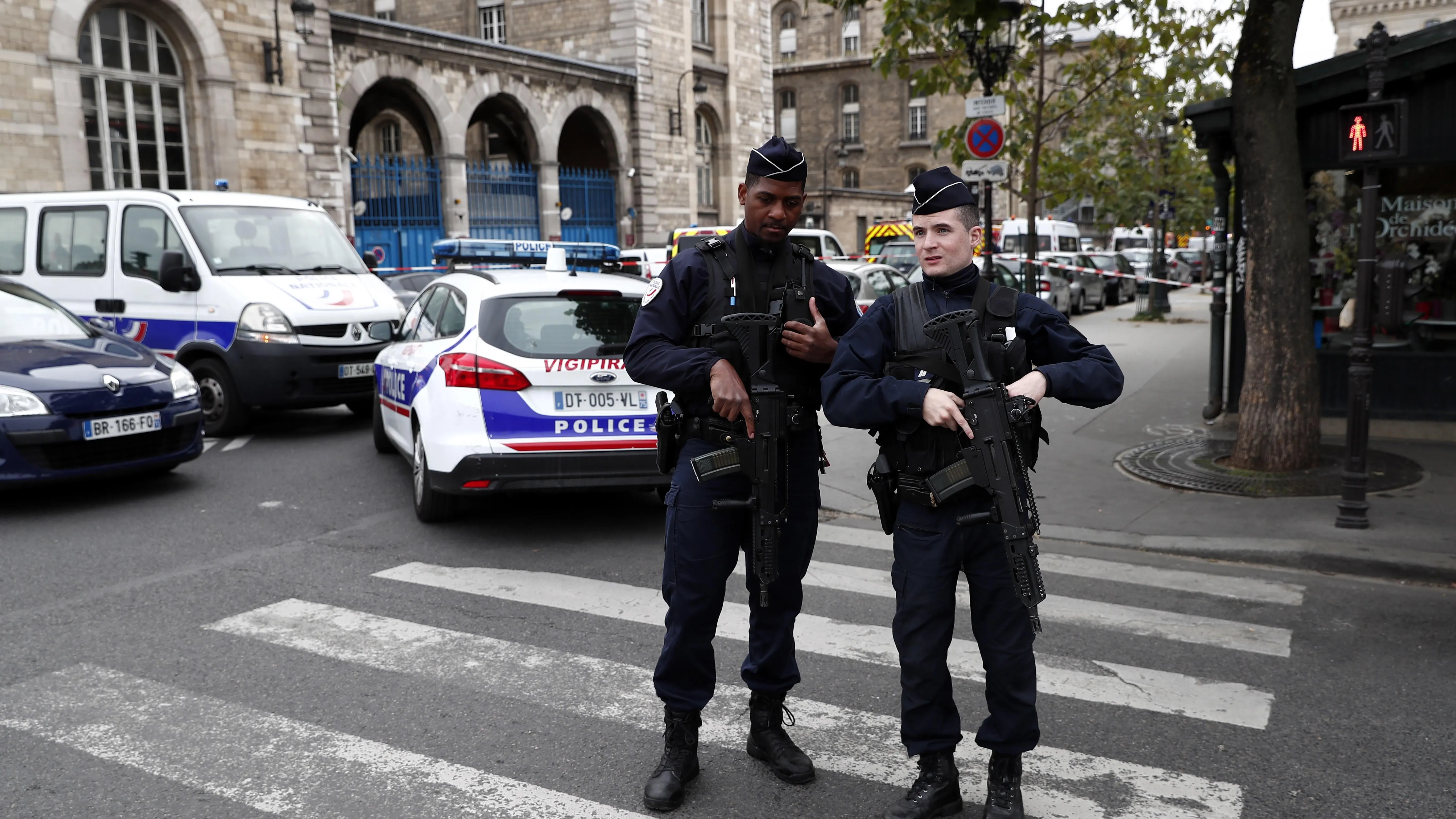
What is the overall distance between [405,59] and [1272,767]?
26.8 metres

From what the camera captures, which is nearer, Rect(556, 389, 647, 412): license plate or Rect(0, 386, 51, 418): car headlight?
Rect(556, 389, 647, 412): license plate

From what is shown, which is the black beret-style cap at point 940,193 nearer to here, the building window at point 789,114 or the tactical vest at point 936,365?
the tactical vest at point 936,365

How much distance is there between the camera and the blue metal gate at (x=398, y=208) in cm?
2655

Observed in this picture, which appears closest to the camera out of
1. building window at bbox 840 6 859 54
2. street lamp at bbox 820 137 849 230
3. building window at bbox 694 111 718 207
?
building window at bbox 694 111 718 207

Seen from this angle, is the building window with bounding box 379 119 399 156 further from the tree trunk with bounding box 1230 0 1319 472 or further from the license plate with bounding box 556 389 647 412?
the license plate with bounding box 556 389 647 412

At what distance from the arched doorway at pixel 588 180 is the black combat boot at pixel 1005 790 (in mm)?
28084

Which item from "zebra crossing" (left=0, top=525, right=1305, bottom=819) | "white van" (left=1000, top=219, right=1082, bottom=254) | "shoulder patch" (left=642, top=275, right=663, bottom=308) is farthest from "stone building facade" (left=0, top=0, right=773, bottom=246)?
"shoulder patch" (left=642, top=275, right=663, bottom=308)

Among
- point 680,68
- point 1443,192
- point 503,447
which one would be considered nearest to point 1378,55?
point 1443,192

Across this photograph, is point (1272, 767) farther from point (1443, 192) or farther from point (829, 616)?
point (1443, 192)

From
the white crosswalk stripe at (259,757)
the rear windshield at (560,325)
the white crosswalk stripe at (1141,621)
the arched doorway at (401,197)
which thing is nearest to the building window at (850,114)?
the arched doorway at (401,197)

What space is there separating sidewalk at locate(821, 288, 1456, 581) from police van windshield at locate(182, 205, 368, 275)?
5027 mm

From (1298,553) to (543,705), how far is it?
13.8 ft

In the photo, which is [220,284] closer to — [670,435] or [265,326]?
[265,326]

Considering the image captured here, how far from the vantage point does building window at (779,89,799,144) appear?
61.3 metres
